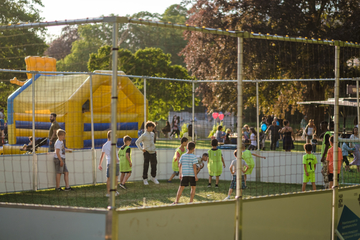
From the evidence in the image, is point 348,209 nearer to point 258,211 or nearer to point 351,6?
point 258,211

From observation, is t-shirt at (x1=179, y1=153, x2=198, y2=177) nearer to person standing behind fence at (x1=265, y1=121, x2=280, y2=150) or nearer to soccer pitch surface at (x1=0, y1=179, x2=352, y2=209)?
soccer pitch surface at (x1=0, y1=179, x2=352, y2=209)

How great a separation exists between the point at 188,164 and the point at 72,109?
23.2ft

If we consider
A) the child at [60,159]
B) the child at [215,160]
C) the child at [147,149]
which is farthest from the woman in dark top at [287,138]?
the child at [60,159]

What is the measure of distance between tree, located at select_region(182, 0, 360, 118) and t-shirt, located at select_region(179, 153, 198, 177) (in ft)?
40.5

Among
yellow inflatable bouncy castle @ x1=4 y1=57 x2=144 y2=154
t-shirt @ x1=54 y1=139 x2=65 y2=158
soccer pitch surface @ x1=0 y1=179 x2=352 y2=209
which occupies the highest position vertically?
yellow inflatable bouncy castle @ x1=4 y1=57 x2=144 y2=154

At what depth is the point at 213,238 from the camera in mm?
4656

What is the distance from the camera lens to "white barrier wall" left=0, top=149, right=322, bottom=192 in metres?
9.49

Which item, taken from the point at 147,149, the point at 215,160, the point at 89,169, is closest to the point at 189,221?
the point at 215,160

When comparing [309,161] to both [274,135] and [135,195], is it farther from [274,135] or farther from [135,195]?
[274,135]

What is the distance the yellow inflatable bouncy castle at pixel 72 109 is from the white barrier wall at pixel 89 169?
161cm

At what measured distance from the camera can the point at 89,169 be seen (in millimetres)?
11133

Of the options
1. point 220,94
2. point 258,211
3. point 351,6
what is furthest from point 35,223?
point 351,6

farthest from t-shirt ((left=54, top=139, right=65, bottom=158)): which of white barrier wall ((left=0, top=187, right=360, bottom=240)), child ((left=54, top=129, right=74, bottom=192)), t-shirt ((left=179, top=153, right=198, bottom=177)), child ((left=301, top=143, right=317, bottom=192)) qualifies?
child ((left=301, top=143, right=317, bottom=192))

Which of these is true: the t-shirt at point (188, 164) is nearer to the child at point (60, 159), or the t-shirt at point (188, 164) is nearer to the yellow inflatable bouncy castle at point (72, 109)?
the child at point (60, 159)
